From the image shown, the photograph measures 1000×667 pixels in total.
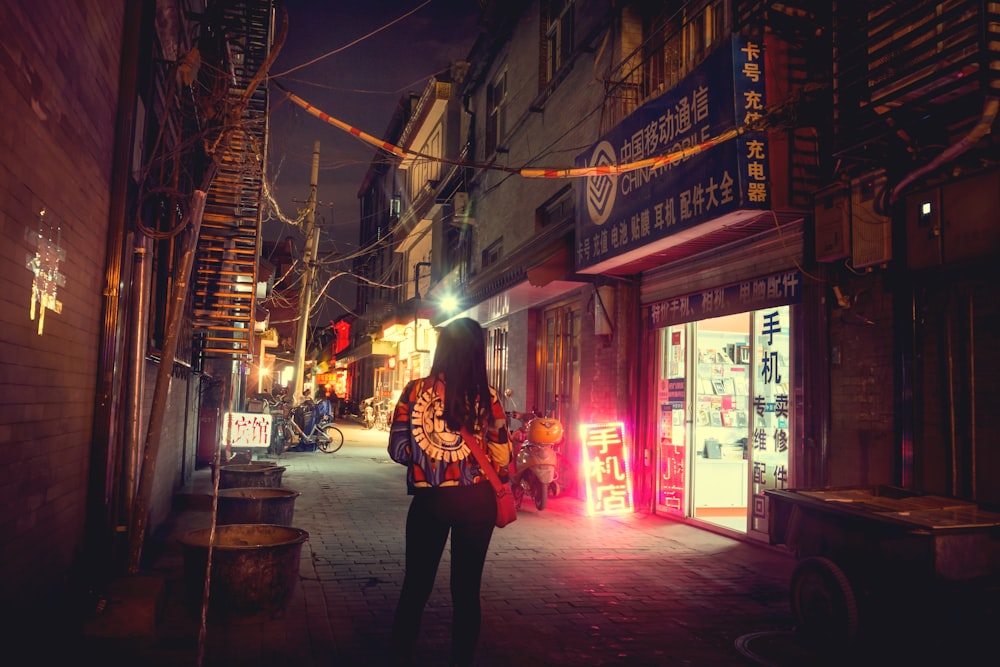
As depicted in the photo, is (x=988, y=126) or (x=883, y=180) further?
(x=883, y=180)

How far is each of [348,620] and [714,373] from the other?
674 centimetres

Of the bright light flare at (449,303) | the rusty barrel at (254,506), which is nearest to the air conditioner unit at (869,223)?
the rusty barrel at (254,506)

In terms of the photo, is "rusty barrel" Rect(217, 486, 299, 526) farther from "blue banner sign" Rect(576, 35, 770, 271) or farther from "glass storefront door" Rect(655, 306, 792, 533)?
"glass storefront door" Rect(655, 306, 792, 533)

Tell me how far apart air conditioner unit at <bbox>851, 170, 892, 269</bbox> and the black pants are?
4583 mm

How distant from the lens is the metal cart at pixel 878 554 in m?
4.54

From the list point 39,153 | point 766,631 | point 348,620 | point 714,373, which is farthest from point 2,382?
point 714,373

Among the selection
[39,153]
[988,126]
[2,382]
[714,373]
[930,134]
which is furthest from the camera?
[714,373]

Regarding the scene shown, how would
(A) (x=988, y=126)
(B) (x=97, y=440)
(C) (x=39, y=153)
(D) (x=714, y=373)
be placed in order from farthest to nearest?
(D) (x=714, y=373)
(B) (x=97, y=440)
(A) (x=988, y=126)
(C) (x=39, y=153)

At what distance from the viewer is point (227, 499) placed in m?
7.34

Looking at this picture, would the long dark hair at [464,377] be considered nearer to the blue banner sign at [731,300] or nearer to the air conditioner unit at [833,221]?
the air conditioner unit at [833,221]

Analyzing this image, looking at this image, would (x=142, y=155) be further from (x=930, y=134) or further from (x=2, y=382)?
(x=930, y=134)

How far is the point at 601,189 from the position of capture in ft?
35.4

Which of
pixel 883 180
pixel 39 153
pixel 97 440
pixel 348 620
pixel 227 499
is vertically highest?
pixel 883 180

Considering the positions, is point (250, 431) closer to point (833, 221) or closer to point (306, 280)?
point (306, 280)
